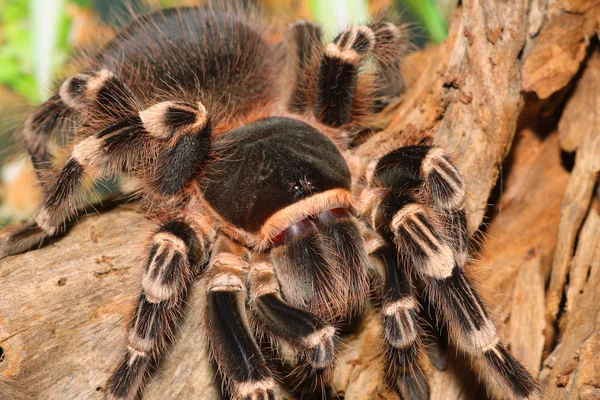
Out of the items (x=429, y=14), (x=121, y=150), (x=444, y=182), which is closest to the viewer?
(x=444, y=182)

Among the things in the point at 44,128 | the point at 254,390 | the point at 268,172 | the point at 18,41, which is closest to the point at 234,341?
the point at 254,390

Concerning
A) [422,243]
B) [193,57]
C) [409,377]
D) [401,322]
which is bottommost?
[409,377]

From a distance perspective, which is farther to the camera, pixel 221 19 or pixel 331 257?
pixel 221 19

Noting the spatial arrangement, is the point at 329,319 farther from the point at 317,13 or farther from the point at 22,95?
the point at 22,95

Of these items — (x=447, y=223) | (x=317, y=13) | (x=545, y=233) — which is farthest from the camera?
(x=317, y=13)

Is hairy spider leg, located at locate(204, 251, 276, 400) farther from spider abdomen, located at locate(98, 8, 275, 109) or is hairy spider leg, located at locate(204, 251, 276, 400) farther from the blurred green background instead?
the blurred green background

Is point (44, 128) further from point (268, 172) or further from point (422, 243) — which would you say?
point (422, 243)

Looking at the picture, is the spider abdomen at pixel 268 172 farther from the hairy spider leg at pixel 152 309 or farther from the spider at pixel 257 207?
the hairy spider leg at pixel 152 309

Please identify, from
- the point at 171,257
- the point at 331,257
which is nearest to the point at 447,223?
the point at 331,257
